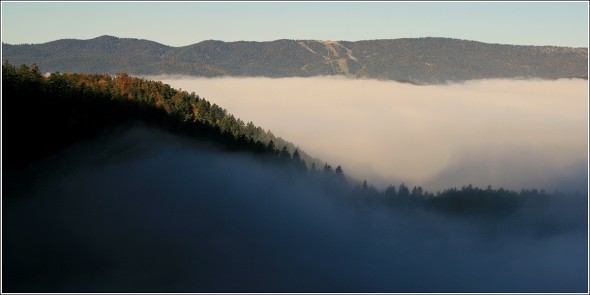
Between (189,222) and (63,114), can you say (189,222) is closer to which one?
(189,222)

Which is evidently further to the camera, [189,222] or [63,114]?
[63,114]

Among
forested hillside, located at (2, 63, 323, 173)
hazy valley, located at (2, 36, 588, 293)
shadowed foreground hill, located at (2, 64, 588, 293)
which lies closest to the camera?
shadowed foreground hill, located at (2, 64, 588, 293)

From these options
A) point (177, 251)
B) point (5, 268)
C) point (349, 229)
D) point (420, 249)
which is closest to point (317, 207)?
point (349, 229)

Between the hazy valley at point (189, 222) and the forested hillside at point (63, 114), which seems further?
the forested hillside at point (63, 114)

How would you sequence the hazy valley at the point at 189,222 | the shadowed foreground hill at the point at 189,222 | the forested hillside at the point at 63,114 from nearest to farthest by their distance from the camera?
the shadowed foreground hill at the point at 189,222, the hazy valley at the point at 189,222, the forested hillside at the point at 63,114

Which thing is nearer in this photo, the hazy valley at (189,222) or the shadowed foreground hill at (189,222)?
the shadowed foreground hill at (189,222)

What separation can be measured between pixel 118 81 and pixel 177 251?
78559mm

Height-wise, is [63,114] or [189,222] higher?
[63,114]

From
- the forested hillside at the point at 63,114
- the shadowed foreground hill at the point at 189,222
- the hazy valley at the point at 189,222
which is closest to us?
the shadowed foreground hill at the point at 189,222

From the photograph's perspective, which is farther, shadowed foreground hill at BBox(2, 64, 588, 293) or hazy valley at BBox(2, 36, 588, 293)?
hazy valley at BBox(2, 36, 588, 293)

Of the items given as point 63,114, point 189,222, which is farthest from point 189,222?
point 63,114

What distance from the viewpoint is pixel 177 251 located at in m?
86.2

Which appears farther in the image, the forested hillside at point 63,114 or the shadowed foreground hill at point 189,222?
the forested hillside at point 63,114

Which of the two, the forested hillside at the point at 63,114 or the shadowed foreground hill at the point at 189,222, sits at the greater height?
the forested hillside at the point at 63,114
